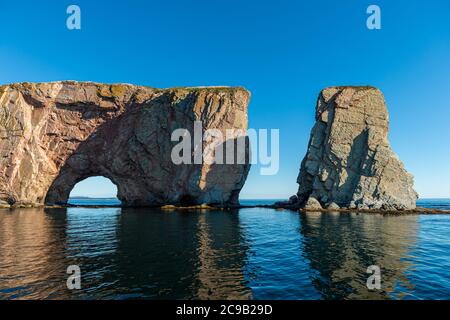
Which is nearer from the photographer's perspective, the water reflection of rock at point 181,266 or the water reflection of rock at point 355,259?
the water reflection of rock at point 181,266

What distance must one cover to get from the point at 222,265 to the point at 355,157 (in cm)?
6119

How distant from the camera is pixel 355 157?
68.1 meters

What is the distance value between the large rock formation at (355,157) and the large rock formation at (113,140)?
70.3 feet

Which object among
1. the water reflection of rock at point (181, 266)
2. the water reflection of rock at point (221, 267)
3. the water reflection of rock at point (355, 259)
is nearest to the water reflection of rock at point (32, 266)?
the water reflection of rock at point (181, 266)

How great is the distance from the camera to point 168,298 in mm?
12039

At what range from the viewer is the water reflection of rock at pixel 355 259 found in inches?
526

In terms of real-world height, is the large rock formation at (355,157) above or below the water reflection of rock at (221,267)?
above

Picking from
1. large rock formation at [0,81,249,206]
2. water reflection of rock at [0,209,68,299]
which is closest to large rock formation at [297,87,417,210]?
large rock formation at [0,81,249,206]

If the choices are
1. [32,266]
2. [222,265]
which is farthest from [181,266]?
[32,266]

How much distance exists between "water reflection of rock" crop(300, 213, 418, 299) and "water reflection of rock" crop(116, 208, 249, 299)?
4856 mm

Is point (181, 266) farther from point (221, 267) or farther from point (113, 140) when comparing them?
point (113, 140)

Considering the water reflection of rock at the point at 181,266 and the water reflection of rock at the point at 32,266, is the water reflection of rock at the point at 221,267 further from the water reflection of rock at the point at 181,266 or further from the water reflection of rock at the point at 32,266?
the water reflection of rock at the point at 32,266

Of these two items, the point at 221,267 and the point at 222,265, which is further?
the point at 222,265
